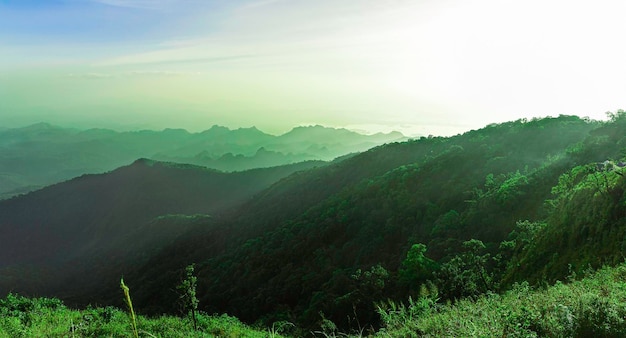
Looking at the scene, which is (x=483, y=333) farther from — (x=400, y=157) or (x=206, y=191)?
(x=206, y=191)

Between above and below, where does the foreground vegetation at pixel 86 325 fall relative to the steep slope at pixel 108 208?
above

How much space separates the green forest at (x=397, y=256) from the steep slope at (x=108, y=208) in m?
5.88

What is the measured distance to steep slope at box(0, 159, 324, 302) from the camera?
433 ft

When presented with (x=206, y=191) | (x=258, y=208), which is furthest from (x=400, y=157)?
(x=206, y=191)

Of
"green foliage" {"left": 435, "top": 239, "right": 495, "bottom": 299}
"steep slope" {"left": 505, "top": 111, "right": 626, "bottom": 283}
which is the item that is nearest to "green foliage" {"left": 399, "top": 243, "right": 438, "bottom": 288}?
"green foliage" {"left": 435, "top": 239, "right": 495, "bottom": 299}

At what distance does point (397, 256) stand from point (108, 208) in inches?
6349

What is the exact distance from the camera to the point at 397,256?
140ft

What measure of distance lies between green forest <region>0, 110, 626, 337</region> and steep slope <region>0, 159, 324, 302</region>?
5878mm

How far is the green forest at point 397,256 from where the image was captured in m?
8.32

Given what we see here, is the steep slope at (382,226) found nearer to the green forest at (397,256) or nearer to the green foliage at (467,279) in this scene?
the green forest at (397,256)

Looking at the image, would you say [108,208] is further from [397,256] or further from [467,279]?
[467,279]

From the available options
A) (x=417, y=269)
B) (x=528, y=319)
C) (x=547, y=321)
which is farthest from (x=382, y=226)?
(x=547, y=321)

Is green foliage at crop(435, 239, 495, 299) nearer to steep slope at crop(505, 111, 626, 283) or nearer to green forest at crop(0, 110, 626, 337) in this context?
green forest at crop(0, 110, 626, 337)

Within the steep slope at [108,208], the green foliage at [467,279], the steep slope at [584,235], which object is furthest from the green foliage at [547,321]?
the steep slope at [108,208]
